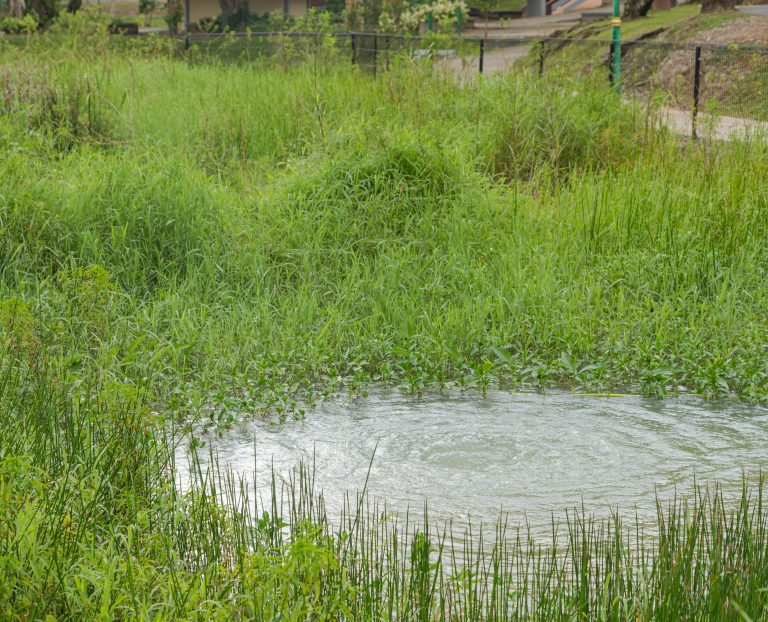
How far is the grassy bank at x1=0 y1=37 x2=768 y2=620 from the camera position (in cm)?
358

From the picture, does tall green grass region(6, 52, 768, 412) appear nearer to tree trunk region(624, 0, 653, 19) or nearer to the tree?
tree trunk region(624, 0, 653, 19)

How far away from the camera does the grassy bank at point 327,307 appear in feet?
11.8

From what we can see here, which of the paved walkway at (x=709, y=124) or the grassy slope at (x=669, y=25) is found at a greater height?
the grassy slope at (x=669, y=25)

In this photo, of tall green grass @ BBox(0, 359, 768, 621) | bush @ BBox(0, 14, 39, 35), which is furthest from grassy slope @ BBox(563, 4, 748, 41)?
tall green grass @ BBox(0, 359, 768, 621)

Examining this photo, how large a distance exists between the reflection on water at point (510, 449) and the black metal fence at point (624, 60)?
16.7 ft

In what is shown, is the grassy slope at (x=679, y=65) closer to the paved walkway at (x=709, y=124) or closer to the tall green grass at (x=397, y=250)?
the paved walkway at (x=709, y=124)

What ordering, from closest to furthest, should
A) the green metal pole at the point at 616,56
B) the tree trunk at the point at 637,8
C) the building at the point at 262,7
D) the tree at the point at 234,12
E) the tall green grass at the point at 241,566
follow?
the tall green grass at the point at 241,566 < the green metal pole at the point at 616,56 < the tree trunk at the point at 637,8 < the tree at the point at 234,12 < the building at the point at 262,7

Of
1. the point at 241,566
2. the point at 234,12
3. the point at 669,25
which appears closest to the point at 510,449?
the point at 241,566

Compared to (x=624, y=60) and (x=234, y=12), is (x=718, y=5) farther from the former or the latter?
(x=234, y=12)

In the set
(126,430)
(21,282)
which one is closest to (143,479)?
(126,430)

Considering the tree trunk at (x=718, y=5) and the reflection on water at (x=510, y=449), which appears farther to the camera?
the tree trunk at (x=718, y=5)

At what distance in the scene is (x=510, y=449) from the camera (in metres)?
5.68

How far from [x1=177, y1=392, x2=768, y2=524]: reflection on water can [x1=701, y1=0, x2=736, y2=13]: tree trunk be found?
684 inches

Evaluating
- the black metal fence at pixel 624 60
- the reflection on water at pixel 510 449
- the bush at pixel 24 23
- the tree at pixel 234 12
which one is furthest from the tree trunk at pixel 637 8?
the reflection on water at pixel 510 449
